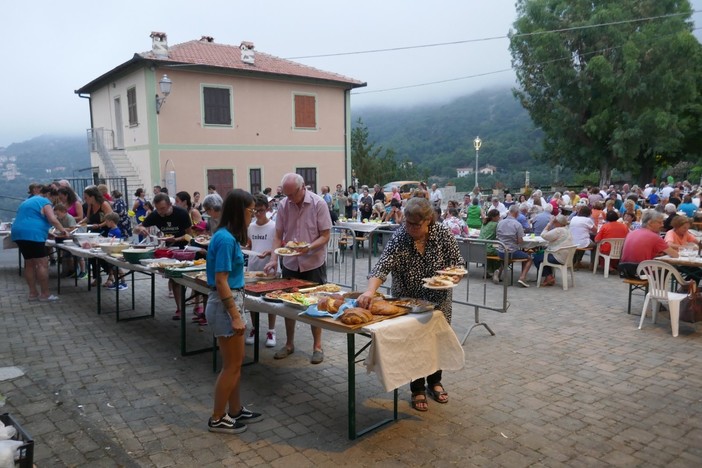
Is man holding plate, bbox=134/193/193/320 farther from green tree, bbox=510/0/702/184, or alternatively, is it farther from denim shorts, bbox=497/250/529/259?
green tree, bbox=510/0/702/184

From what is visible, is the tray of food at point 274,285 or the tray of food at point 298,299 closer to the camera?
the tray of food at point 298,299

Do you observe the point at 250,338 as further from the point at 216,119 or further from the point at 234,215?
the point at 216,119

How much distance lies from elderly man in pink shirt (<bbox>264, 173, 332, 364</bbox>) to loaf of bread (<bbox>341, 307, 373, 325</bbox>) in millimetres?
1663

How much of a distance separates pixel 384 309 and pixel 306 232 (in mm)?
1886

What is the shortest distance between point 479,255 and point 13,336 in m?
6.22

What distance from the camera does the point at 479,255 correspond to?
23.4ft

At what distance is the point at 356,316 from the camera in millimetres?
3664

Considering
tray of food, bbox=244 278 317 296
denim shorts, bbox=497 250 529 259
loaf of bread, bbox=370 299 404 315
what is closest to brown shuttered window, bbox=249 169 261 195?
denim shorts, bbox=497 250 529 259

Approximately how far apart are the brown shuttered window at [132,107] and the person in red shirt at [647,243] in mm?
19422

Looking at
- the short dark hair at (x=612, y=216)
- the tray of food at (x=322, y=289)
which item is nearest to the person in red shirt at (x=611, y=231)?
the short dark hair at (x=612, y=216)

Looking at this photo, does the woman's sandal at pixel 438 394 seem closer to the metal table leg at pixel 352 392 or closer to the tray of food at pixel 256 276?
the metal table leg at pixel 352 392

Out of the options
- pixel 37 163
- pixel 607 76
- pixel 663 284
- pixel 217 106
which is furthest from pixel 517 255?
pixel 37 163

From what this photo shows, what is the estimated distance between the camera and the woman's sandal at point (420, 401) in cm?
437

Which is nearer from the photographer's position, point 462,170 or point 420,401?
point 420,401
